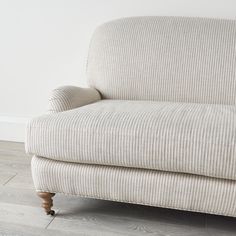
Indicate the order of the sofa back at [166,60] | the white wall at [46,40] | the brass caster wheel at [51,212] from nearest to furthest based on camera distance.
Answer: the brass caster wheel at [51,212] < the sofa back at [166,60] < the white wall at [46,40]

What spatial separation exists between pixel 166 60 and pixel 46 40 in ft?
2.65

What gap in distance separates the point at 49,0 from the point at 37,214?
125 centimetres

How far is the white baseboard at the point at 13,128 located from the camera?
2273 millimetres

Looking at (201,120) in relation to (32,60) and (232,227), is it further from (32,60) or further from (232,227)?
(32,60)

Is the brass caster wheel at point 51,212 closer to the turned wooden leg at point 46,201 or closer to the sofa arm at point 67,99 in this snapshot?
the turned wooden leg at point 46,201

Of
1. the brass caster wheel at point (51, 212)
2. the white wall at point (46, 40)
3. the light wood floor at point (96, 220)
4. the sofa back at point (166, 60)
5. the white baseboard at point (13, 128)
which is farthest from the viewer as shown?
the white baseboard at point (13, 128)

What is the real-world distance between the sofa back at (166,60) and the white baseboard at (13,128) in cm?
70

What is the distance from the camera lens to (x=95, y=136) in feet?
4.14

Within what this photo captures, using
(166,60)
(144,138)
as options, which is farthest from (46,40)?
(144,138)

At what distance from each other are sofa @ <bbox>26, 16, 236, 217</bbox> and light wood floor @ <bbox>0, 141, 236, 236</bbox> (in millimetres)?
89

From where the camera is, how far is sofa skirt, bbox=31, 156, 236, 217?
1223 millimetres

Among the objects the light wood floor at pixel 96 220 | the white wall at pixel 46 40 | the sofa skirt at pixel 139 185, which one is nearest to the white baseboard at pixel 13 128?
the white wall at pixel 46 40

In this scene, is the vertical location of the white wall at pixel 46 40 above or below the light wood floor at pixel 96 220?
above

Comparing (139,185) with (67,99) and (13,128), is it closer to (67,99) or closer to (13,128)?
(67,99)
